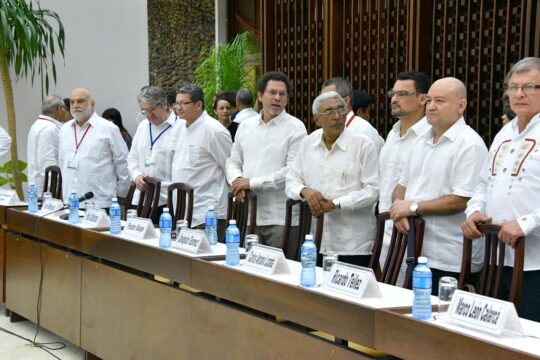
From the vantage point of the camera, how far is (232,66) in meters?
7.49

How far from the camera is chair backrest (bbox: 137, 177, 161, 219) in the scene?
483 cm

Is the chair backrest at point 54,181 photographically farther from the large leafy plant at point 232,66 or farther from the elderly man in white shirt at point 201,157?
the large leafy plant at point 232,66

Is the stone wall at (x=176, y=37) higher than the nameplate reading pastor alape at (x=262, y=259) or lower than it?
higher

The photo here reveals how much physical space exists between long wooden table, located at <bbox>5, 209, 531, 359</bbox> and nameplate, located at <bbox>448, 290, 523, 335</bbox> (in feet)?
0.24

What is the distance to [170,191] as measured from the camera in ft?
15.1

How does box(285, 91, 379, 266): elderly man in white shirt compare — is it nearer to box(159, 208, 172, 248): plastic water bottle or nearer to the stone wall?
box(159, 208, 172, 248): plastic water bottle

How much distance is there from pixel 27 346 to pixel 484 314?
10.2 ft

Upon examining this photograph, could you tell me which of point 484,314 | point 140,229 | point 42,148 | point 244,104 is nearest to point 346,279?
point 484,314

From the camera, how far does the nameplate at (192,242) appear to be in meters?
3.23

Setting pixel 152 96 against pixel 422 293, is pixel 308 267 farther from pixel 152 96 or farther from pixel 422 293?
pixel 152 96

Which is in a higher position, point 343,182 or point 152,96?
point 152,96

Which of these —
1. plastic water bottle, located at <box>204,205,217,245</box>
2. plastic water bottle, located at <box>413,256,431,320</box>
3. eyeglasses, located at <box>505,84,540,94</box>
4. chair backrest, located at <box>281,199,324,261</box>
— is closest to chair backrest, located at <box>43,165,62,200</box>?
chair backrest, located at <box>281,199,324,261</box>

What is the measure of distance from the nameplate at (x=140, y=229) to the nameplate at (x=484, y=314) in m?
1.86

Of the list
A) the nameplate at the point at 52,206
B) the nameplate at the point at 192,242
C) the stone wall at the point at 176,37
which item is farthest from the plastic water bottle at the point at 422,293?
the stone wall at the point at 176,37
